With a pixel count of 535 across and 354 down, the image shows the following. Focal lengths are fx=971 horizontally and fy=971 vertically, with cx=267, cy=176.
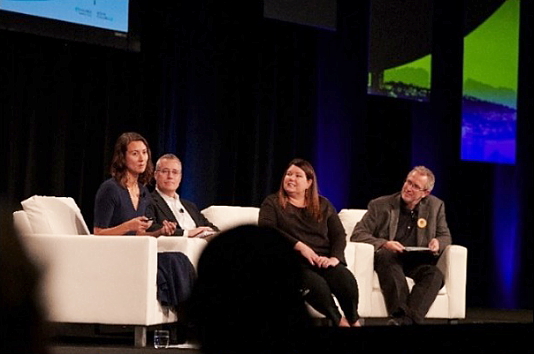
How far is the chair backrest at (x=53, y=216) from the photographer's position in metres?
4.61

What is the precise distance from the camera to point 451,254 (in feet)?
18.3

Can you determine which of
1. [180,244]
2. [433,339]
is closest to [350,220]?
[180,244]

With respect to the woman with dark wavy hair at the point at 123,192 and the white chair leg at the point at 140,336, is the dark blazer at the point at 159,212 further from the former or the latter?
the white chair leg at the point at 140,336

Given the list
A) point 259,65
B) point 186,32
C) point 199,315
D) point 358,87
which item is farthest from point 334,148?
point 199,315

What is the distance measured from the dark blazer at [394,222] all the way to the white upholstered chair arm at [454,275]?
7 cm

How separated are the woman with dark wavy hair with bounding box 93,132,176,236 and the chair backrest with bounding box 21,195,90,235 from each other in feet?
0.50

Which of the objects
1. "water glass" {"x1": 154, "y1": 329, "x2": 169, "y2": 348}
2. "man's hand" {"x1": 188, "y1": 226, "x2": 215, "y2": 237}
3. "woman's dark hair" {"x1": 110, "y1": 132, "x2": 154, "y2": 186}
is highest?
"woman's dark hair" {"x1": 110, "y1": 132, "x2": 154, "y2": 186}

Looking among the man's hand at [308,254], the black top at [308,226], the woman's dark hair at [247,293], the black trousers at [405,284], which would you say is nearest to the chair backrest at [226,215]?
the black top at [308,226]

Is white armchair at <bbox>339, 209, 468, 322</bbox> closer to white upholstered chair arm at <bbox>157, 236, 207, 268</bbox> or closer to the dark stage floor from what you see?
white upholstered chair arm at <bbox>157, 236, 207, 268</bbox>

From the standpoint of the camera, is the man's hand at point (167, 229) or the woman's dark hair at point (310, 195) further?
the woman's dark hair at point (310, 195)

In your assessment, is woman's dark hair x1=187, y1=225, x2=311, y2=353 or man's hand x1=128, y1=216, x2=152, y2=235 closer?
woman's dark hair x1=187, y1=225, x2=311, y2=353

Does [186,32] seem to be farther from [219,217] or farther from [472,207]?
[472,207]

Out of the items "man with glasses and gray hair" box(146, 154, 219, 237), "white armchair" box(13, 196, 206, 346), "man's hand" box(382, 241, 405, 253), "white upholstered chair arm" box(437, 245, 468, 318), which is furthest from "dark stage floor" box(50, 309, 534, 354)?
"white upholstered chair arm" box(437, 245, 468, 318)

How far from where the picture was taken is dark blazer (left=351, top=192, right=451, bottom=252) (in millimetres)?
5582
